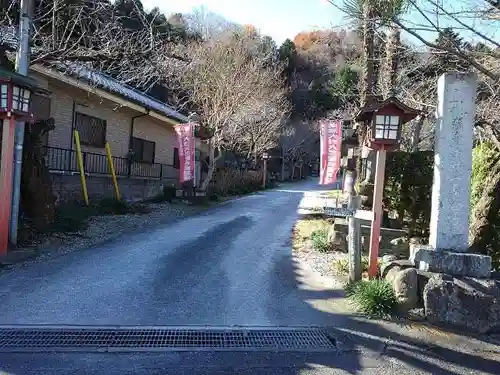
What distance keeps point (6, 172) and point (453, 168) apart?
6672mm

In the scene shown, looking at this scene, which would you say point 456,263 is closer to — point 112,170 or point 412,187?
point 412,187

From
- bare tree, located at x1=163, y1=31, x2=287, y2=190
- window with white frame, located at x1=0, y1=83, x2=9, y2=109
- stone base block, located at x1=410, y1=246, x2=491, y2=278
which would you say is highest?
bare tree, located at x1=163, y1=31, x2=287, y2=190

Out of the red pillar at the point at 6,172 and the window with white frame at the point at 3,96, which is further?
the red pillar at the point at 6,172

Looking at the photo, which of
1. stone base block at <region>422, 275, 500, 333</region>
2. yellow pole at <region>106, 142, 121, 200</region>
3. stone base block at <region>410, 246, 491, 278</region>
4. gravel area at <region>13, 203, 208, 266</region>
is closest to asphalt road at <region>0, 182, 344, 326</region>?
gravel area at <region>13, 203, 208, 266</region>

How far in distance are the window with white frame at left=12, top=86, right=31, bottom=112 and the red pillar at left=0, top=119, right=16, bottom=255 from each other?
25 cm

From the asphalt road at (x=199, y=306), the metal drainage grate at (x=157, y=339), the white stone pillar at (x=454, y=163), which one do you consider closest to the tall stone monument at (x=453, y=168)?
the white stone pillar at (x=454, y=163)

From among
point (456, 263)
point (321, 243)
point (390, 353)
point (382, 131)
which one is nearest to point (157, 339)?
point (390, 353)

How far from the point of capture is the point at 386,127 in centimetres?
627

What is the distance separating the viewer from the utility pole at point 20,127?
8.25 m

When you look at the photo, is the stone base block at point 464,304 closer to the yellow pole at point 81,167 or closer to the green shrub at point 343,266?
the green shrub at point 343,266

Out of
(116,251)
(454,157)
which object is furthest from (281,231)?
(454,157)

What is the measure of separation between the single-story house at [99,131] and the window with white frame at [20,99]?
952 mm

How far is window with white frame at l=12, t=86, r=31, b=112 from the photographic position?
7410 millimetres

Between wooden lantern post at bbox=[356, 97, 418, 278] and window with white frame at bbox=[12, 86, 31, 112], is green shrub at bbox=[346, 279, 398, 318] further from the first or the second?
window with white frame at bbox=[12, 86, 31, 112]
